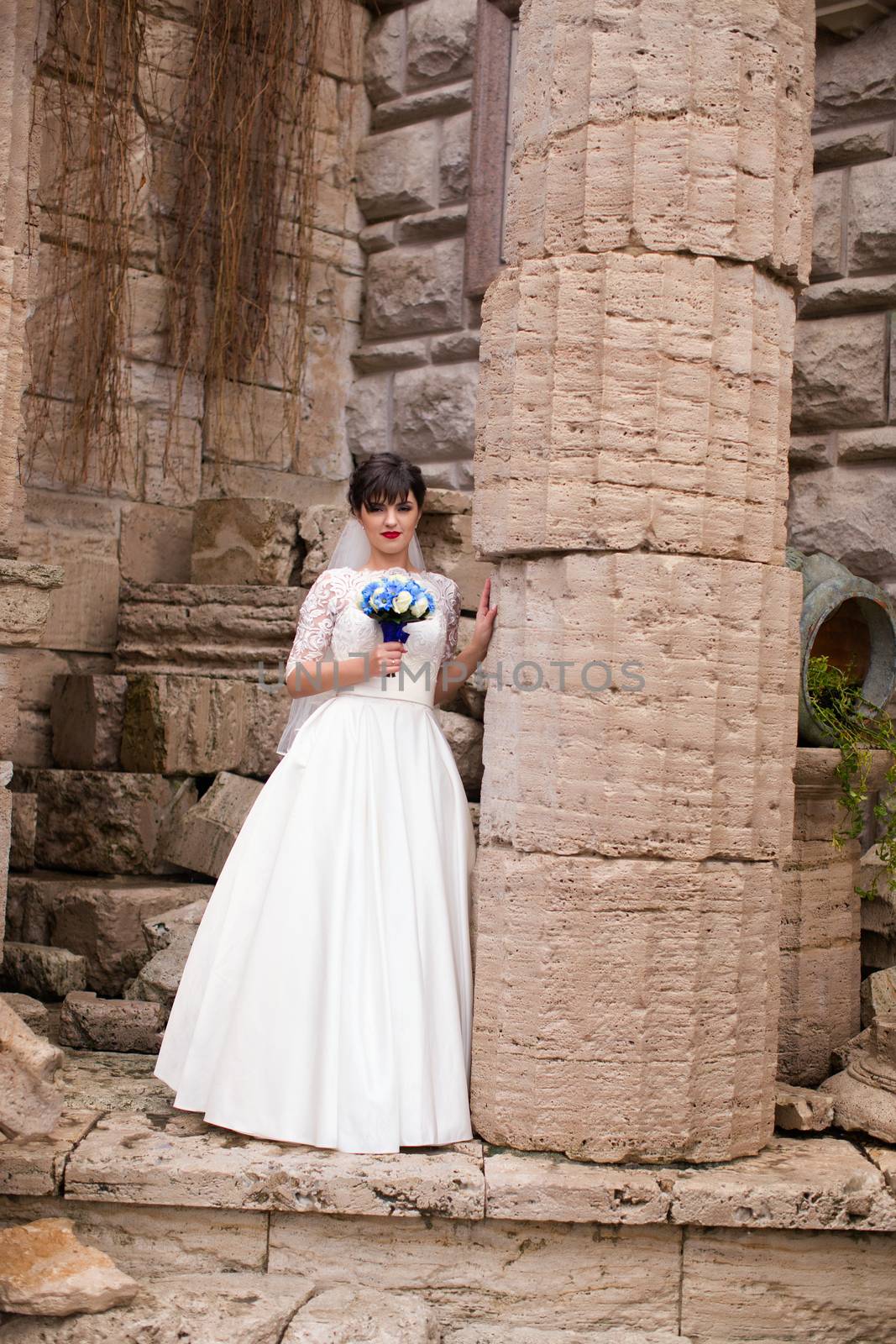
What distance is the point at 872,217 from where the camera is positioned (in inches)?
224

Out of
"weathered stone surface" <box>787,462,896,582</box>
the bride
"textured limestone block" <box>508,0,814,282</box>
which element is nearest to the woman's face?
the bride

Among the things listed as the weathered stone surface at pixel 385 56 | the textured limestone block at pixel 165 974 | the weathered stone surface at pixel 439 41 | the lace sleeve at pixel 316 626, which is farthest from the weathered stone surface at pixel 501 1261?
the weathered stone surface at pixel 385 56

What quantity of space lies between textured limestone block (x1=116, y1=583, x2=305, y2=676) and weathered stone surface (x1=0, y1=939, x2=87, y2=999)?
4.50ft

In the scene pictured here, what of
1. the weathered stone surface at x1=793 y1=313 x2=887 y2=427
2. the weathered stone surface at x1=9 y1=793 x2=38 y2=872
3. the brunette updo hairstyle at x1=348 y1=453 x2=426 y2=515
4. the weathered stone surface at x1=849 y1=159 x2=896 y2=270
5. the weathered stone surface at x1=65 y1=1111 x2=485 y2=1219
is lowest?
the weathered stone surface at x1=65 y1=1111 x2=485 y2=1219

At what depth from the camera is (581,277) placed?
3910mm

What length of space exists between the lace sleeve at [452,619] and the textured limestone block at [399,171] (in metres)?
3.27

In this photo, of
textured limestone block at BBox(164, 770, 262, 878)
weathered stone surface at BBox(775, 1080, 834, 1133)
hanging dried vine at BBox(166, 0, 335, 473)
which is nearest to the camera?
weathered stone surface at BBox(775, 1080, 834, 1133)

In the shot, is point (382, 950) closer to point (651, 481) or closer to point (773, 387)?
point (651, 481)

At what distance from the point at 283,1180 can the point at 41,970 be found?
2150mm

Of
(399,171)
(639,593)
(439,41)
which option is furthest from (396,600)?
(439,41)

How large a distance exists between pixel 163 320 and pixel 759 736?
412 centimetres

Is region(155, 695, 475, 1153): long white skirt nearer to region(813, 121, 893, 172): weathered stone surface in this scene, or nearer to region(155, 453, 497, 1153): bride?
region(155, 453, 497, 1153): bride

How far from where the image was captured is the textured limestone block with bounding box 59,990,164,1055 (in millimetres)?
4977

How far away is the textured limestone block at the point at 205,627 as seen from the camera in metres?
6.14
